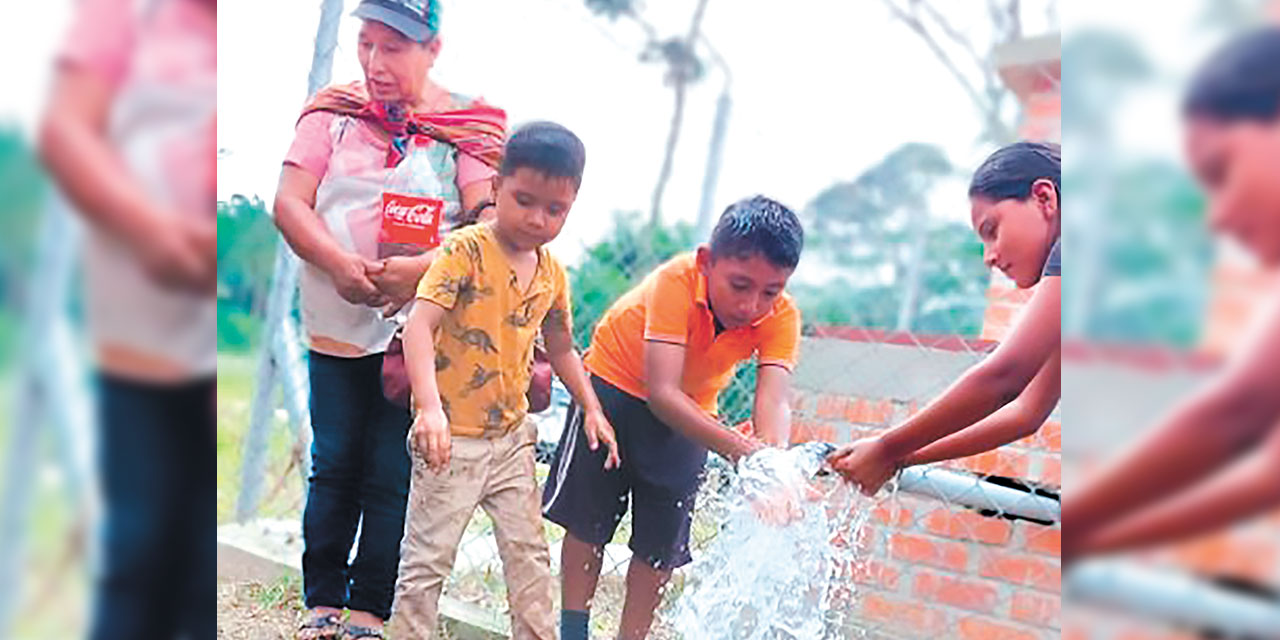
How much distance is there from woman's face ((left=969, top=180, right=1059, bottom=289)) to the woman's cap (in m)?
0.65

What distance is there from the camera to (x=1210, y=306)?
1.34 feet

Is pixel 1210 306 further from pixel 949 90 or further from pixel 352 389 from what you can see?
pixel 352 389

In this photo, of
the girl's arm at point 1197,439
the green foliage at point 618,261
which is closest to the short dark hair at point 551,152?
the green foliage at point 618,261

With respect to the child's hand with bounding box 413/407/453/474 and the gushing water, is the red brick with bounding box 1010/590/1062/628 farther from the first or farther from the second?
the child's hand with bounding box 413/407/453/474

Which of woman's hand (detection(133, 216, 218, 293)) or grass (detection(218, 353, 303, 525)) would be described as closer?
woman's hand (detection(133, 216, 218, 293))

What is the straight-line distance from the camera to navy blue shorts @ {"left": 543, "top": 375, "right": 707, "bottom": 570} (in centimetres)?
138

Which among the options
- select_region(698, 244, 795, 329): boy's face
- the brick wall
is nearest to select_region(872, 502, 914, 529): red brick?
the brick wall

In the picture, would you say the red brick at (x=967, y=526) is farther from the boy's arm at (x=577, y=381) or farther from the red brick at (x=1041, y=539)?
the boy's arm at (x=577, y=381)

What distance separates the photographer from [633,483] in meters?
1.42

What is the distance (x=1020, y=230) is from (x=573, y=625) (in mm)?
742

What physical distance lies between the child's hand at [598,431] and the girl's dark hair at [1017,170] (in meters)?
0.51

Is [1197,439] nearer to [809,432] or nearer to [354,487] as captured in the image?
[809,432]

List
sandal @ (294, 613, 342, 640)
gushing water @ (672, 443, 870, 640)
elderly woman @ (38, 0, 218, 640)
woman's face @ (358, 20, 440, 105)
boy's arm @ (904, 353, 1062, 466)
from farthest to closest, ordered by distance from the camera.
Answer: sandal @ (294, 613, 342, 640), gushing water @ (672, 443, 870, 640), woman's face @ (358, 20, 440, 105), boy's arm @ (904, 353, 1062, 466), elderly woman @ (38, 0, 218, 640)

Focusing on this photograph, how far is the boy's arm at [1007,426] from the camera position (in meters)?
1.16
